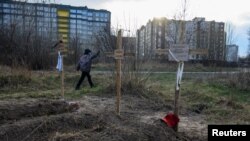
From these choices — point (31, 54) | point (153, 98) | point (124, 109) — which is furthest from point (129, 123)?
point (31, 54)

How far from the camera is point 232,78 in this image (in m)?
15.0

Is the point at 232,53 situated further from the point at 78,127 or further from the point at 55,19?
the point at 78,127

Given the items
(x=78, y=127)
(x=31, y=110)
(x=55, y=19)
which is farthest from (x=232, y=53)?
(x=78, y=127)

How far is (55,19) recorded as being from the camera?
39562mm

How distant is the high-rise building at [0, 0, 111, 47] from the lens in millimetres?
27953

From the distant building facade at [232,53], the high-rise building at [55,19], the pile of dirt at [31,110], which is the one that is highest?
the high-rise building at [55,19]

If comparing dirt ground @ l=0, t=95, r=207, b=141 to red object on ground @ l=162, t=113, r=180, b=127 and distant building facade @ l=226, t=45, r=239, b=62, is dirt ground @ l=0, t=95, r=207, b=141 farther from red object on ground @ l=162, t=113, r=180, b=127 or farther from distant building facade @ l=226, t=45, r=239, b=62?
distant building facade @ l=226, t=45, r=239, b=62

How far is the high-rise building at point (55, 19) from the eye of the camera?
28.0 m

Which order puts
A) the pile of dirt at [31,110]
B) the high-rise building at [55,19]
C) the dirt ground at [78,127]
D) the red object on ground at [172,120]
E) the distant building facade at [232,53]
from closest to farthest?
the dirt ground at [78,127]
the red object on ground at [172,120]
the pile of dirt at [31,110]
the high-rise building at [55,19]
the distant building facade at [232,53]

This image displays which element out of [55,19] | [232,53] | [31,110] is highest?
[55,19]

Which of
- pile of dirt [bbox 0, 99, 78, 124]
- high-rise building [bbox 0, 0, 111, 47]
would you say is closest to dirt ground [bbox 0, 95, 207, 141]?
pile of dirt [bbox 0, 99, 78, 124]

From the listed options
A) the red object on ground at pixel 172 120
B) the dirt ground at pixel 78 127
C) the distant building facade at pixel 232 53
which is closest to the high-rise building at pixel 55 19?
the dirt ground at pixel 78 127

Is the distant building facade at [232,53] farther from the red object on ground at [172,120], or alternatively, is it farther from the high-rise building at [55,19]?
the red object on ground at [172,120]

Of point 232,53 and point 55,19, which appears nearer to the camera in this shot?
Answer: point 55,19
